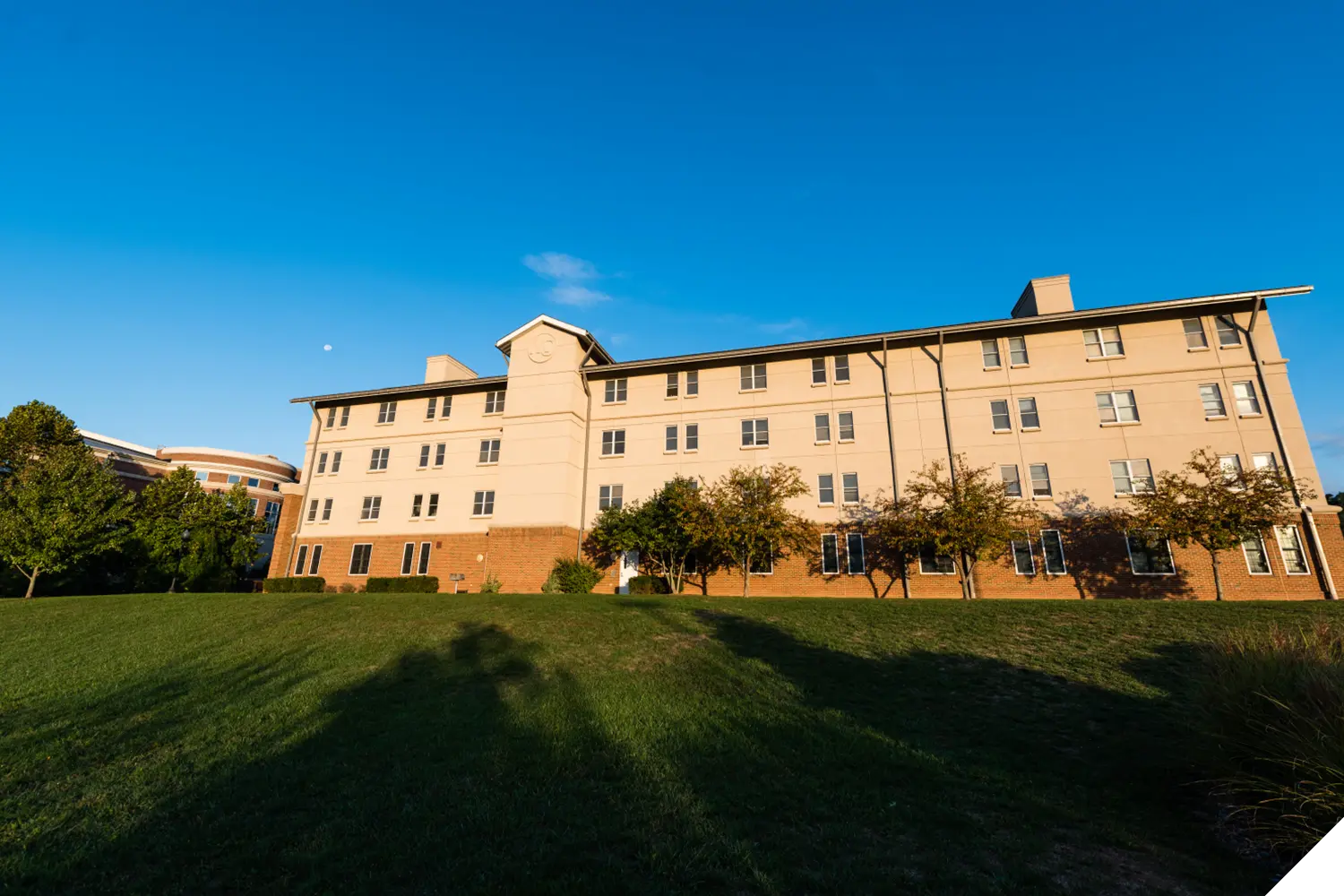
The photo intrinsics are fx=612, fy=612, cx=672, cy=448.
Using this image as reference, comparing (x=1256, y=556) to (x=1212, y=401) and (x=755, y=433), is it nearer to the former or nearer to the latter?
(x=1212, y=401)

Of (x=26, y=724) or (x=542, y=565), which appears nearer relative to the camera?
(x=26, y=724)

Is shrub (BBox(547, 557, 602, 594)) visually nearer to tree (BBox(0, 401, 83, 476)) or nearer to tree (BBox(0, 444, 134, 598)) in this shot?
tree (BBox(0, 444, 134, 598))

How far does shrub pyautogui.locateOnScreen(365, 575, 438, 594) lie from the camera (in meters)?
30.9

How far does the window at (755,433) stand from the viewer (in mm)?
30422

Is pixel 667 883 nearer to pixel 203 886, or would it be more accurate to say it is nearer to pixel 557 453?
pixel 203 886

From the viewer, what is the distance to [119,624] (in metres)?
17.4

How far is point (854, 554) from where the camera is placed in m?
27.5

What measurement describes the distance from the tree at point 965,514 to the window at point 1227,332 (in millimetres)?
10853

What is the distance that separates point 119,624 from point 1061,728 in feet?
75.5

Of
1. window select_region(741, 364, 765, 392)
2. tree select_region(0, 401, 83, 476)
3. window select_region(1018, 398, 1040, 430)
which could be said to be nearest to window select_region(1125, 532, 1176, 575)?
window select_region(1018, 398, 1040, 430)

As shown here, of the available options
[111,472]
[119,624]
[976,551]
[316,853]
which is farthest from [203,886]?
[111,472]

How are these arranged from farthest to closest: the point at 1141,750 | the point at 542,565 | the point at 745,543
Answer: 1. the point at 542,565
2. the point at 745,543
3. the point at 1141,750

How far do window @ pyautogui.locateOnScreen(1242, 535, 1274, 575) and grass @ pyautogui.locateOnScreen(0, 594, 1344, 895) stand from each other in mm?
10489

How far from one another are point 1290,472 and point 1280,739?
25511mm
